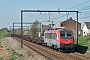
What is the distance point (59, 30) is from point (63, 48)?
2329 mm

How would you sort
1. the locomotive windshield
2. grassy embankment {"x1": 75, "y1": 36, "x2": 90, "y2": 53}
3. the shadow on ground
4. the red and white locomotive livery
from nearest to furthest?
the red and white locomotive livery, the locomotive windshield, grassy embankment {"x1": 75, "y1": 36, "x2": 90, "y2": 53}, the shadow on ground

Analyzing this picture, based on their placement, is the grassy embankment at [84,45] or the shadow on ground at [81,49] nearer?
the grassy embankment at [84,45]

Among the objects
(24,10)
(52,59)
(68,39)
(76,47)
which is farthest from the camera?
(24,10)

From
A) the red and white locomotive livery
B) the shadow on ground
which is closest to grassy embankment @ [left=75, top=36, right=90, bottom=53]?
the shadow on ground

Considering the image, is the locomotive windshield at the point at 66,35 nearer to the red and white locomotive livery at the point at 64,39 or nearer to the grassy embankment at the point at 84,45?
the red and white locomotive livery at the point at 64,39

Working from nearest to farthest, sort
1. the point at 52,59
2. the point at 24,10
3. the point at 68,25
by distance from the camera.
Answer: the point at 52,59, the point at 24,10, the point at 68,25

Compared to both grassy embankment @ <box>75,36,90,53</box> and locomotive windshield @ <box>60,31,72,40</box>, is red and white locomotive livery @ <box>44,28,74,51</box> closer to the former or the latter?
locomotive windshield @ <box>60,31,72,40</box>

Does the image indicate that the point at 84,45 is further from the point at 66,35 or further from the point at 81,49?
the point at 66,35

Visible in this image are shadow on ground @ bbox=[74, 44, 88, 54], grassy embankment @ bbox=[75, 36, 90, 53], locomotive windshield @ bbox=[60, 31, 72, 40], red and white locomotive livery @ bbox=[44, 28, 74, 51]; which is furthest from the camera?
shadow on ground @ bbox=[74, 44, 88, 54]

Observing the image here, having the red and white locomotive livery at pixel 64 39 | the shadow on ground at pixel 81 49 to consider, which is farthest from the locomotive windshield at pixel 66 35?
the shadow on ground at pixel 81 49

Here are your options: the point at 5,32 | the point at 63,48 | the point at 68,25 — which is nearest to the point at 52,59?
the point at 63,48

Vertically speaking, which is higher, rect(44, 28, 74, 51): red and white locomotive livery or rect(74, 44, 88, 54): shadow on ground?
rect(44, 28, 74, 51): red and white locomotive livery

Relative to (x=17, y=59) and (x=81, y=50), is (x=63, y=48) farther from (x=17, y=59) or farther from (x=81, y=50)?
(x=17, y=59)

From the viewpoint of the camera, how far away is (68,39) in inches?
1225
